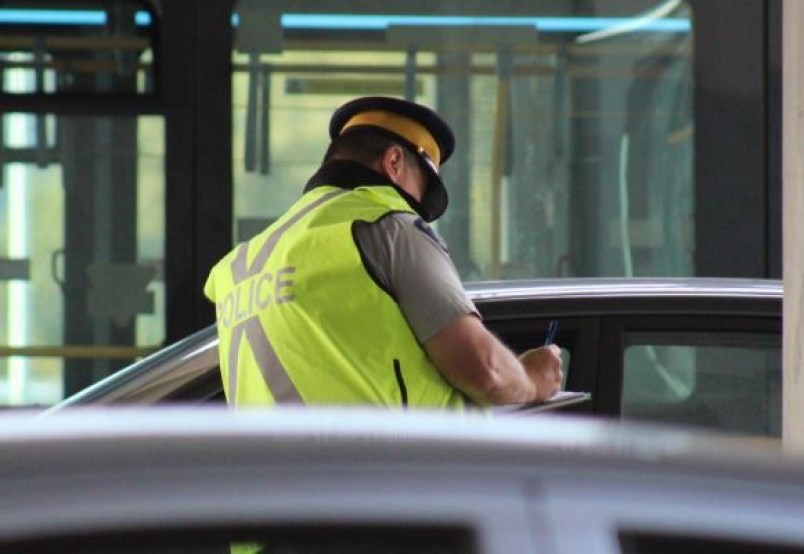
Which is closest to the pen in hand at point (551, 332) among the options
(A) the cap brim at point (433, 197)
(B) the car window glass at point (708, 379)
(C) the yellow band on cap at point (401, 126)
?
(B) the car window glass at point (708, 379)

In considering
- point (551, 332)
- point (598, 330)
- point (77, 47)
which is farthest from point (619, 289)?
point (77, 47)

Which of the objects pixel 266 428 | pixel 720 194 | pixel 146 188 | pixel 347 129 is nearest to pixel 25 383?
pixel 146 188

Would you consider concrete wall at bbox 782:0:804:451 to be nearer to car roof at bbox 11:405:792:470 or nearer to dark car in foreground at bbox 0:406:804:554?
car roof at bbox 11:405:792:470

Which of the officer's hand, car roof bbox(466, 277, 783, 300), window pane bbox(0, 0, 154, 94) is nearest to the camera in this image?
the officer's hand

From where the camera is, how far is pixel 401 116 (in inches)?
154

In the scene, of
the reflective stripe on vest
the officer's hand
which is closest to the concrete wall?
the officer's hand

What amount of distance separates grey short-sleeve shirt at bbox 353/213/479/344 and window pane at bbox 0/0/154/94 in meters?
4.45

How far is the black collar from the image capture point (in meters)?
3.81

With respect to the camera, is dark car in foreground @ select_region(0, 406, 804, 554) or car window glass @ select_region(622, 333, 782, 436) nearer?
dark car in foreground @ select_region(0, 406, 804, 554)

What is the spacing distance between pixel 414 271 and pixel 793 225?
0.76 meters

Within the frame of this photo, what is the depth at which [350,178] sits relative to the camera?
3814 mm

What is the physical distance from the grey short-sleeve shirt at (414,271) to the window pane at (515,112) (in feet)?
14.3

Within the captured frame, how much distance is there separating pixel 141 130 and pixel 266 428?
6.15 meters

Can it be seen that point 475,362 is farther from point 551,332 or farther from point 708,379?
point 708,379
